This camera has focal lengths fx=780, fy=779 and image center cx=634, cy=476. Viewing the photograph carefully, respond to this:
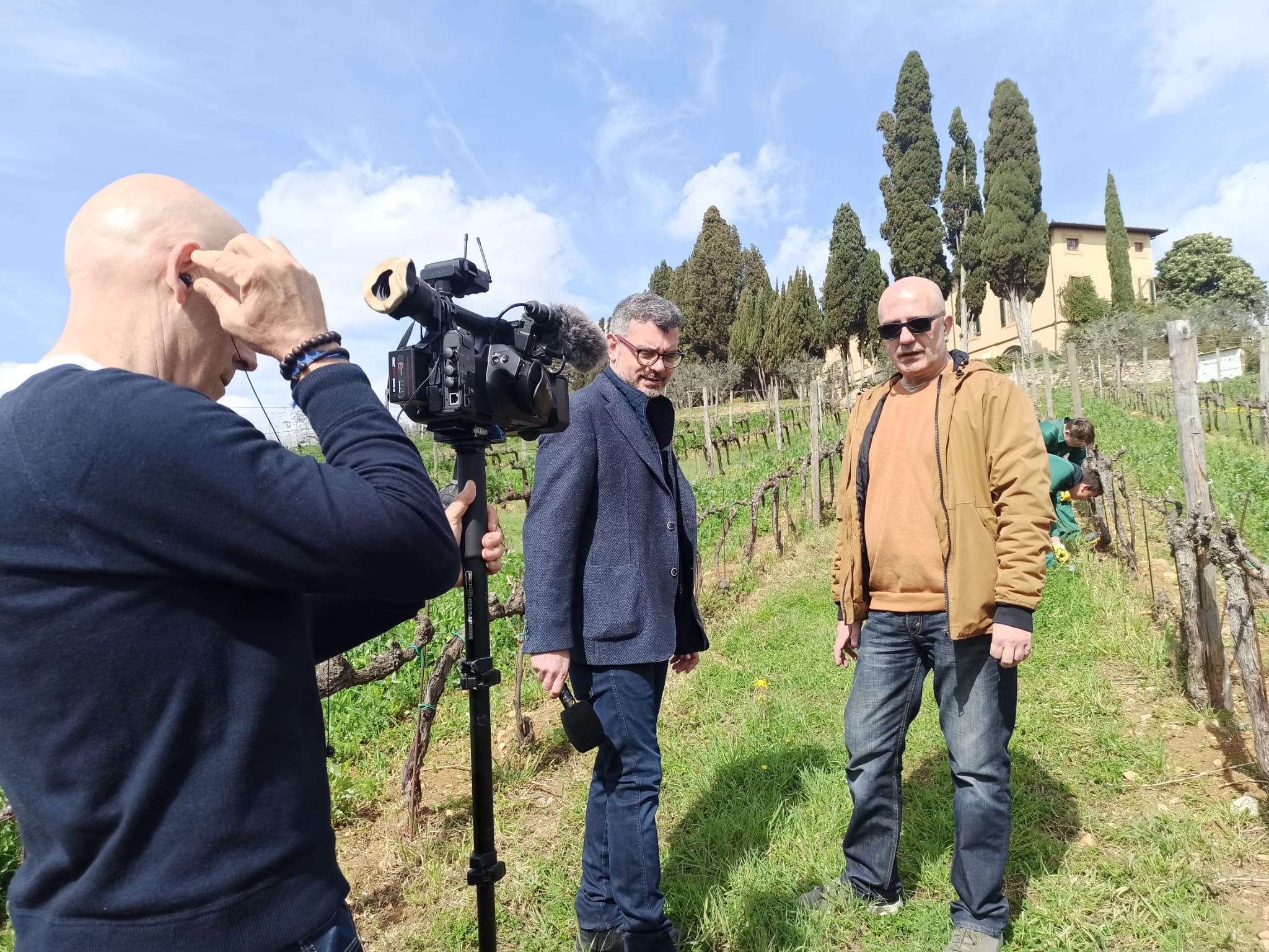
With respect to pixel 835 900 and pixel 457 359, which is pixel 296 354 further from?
pixel 835 900

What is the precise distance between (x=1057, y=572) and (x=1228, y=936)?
431cm

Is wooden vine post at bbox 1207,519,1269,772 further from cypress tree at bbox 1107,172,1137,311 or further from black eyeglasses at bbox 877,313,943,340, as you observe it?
cypress tree at bbox 1107,172,1137,311

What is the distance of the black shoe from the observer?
2.62m

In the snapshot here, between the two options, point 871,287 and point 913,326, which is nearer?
point 913,326

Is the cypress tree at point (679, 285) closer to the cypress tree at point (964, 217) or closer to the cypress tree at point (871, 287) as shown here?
the cypress tree at point (871, 287)

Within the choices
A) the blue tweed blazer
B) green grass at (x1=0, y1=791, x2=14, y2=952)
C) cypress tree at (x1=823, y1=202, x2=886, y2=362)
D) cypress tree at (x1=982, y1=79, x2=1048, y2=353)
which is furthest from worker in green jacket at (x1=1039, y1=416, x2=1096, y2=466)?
cypress tree at (x1=823, y1=202, x2=886, y2=362)

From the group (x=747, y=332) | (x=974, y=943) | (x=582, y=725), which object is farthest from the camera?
(x=747, y=332)

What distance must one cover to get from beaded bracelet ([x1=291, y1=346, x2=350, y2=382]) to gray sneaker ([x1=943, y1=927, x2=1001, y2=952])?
2.70 m

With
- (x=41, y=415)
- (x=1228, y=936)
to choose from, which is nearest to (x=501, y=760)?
(x=1228, y=936)

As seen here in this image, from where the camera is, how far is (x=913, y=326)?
281 centimetres

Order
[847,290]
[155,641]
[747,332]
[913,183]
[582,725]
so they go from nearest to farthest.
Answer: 1. [155,641]
2. [582,725]
3. [913,183]
4. [847,290]
5. [747,332]

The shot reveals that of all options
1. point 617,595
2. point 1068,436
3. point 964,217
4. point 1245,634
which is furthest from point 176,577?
point 964,217

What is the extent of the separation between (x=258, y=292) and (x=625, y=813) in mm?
1982

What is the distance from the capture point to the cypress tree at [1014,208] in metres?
31.1
